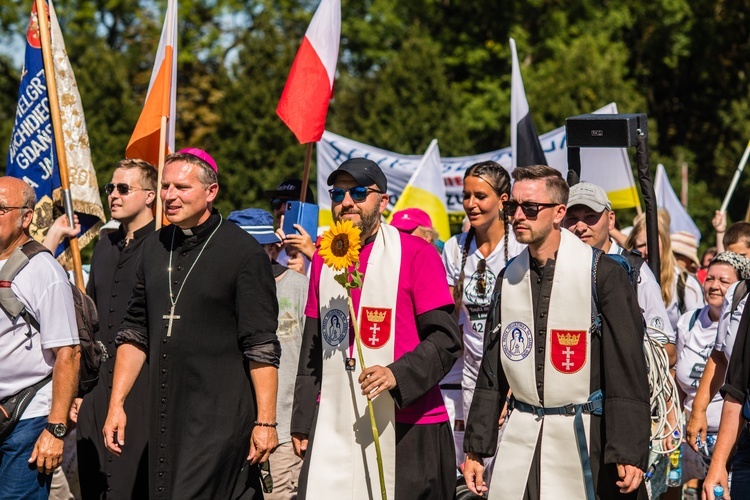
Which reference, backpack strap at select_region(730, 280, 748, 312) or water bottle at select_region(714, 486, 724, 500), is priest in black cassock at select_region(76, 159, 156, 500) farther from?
backpack strap at select_region(730, 280, 748, 312)

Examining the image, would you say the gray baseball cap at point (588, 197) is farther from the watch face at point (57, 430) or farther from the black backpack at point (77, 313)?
the watch face at point (57, 430)

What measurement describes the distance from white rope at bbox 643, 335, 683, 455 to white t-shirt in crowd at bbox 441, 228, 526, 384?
1583 mm

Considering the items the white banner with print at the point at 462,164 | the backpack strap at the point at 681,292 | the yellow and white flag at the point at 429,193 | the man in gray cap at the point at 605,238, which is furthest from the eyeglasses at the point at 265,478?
the yellow and white flag at the point at 429,193

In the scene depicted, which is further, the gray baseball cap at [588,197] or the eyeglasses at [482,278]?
the eyeglasses at [482,278]

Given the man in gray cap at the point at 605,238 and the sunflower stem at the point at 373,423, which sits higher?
the man in gray cap at the point at 605,238

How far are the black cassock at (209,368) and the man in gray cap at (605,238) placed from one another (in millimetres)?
1950

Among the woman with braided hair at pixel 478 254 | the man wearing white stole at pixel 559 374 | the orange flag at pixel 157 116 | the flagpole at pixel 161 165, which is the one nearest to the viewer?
the man wearing white stole at pixel 559 374

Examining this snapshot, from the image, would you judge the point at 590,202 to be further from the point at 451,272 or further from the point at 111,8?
the point at 111,8

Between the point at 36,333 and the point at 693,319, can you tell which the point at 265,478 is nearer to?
the point at 36,333

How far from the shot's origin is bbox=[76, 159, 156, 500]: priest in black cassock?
20.1 ft

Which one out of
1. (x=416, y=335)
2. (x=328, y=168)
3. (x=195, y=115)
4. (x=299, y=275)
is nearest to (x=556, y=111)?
(x=195, y=115)

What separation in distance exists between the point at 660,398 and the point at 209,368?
2079 mm

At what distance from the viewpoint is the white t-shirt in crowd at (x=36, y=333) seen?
5488mm

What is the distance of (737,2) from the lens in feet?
105
